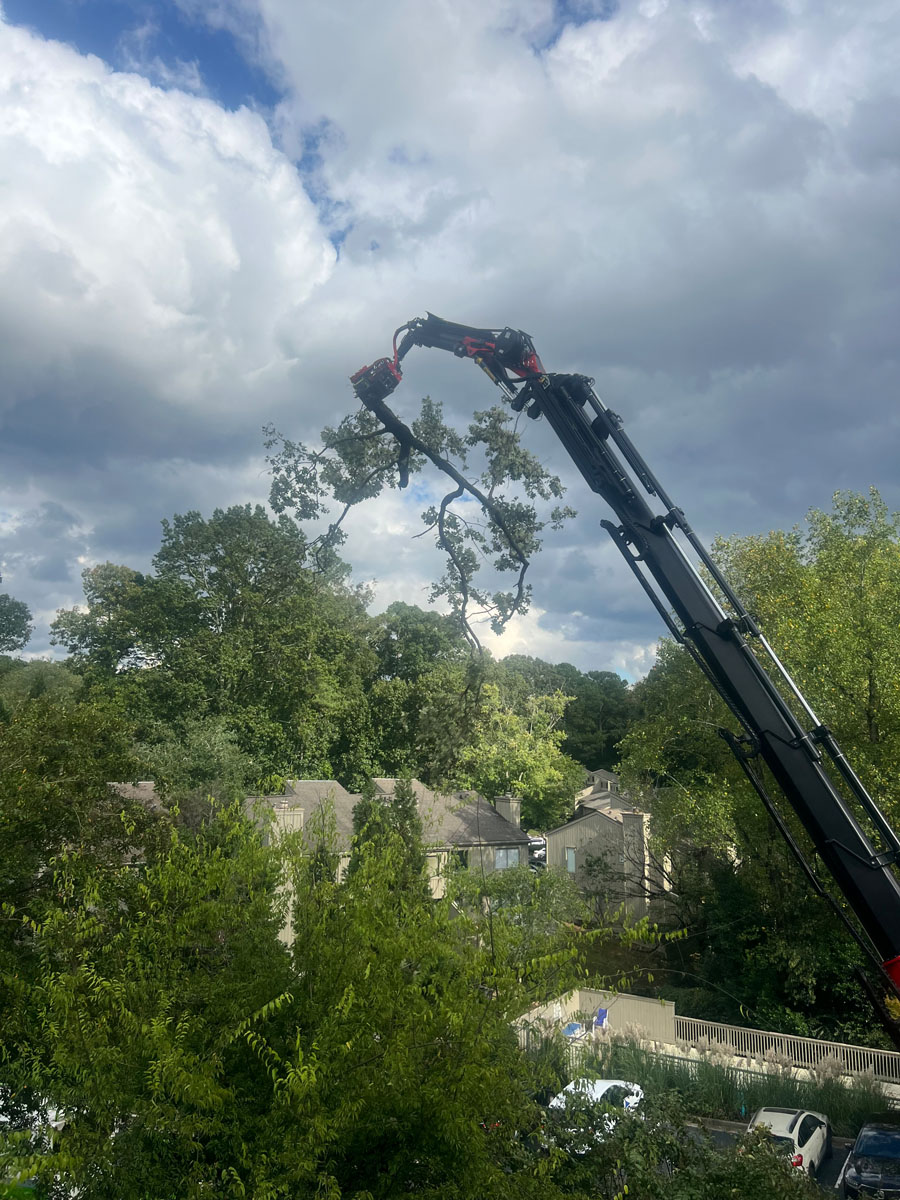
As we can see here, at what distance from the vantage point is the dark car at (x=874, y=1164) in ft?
39.7

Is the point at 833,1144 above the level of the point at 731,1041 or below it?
below

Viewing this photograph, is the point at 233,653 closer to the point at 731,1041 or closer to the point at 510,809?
the point at 510,809

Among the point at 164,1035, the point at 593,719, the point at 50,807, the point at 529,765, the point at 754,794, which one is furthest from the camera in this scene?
the point at 593,719

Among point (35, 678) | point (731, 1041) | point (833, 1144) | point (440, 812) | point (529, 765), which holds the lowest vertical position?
point (833, 1144)

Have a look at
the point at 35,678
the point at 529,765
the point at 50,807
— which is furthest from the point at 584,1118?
the point at 35,678

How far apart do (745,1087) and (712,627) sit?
1581 cm

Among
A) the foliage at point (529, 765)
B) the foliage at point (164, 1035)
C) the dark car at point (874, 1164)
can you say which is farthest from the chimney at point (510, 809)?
the foliage at point (164, 1035)

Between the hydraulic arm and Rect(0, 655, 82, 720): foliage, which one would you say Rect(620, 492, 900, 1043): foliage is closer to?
the hydraulic arm

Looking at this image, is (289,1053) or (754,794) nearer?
(289,1053)

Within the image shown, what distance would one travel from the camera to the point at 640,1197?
647cm

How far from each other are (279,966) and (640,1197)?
368cm

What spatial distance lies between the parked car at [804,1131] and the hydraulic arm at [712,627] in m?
9.38

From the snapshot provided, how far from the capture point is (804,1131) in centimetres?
1461

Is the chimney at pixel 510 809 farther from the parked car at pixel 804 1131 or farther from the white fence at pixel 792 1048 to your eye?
the parked car at pixel 804 1131
